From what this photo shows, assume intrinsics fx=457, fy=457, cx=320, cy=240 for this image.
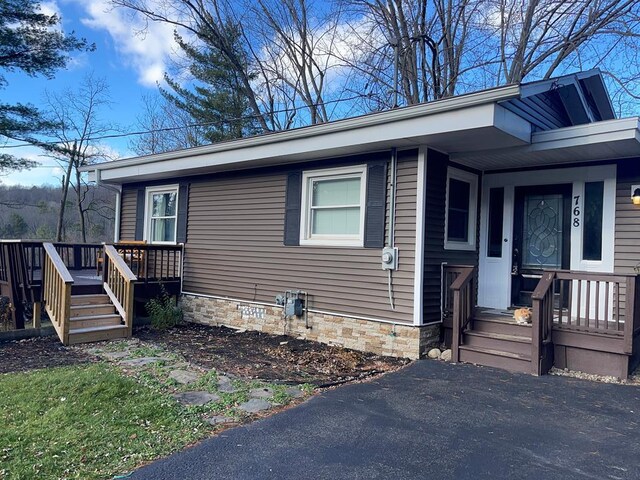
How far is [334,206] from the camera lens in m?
6.58

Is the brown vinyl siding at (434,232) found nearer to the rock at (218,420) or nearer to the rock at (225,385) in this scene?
the rock at (225,385)

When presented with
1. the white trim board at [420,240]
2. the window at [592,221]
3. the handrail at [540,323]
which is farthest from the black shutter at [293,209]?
the window at [592,221]

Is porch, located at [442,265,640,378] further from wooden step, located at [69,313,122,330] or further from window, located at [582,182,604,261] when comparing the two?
wooden step, located at [69,313,122,330]

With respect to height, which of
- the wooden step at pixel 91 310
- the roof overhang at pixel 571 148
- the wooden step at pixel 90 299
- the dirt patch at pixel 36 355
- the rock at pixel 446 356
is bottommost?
the dirt patch at pixel 36 355

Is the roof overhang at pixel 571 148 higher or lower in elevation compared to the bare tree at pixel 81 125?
lower

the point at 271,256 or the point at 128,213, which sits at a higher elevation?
the point at 128,213

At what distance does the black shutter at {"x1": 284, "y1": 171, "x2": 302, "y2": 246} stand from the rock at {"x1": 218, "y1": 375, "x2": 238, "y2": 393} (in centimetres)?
277

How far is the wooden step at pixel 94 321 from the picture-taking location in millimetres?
6543

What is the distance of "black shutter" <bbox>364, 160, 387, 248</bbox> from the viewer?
5.96 metres

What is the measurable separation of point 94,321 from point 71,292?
2.74ft

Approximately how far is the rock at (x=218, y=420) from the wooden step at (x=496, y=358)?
121 inches

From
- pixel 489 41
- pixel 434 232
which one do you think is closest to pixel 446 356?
pixel 434 232

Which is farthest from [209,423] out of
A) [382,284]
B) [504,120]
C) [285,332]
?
[504,120]

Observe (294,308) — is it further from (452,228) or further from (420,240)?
(452,228)
